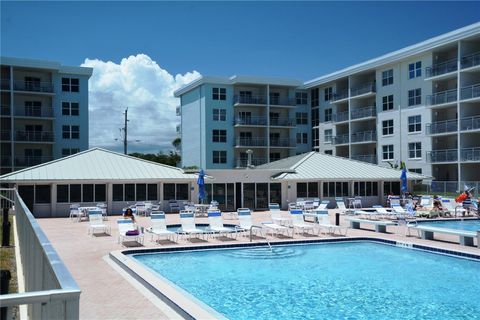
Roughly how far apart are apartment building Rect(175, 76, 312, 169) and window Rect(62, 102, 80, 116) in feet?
42.9

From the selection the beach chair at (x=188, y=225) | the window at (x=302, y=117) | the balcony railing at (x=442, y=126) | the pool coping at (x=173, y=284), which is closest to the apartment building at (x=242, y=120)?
the window at (x=302, y=117)

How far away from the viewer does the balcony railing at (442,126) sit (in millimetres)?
41219

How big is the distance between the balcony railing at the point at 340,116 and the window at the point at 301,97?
21.6ft

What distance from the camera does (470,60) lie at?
39750 mm

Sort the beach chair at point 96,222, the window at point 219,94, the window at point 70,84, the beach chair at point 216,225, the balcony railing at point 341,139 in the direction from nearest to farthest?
the beach chair at point 216,225 → the beach chair at point 96,222 → the window at point 70,84 → the balcony railing at point 341,139 → the window at point 219,94

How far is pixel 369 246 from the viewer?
1877cm

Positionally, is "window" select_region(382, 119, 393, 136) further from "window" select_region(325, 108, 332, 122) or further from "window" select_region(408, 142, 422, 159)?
"window" select_region(325, 108, 332, 122)

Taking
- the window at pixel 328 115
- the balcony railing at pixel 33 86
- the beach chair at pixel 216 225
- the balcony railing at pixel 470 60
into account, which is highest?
the balcony railing at pixel 470 60

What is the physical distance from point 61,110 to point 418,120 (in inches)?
1378

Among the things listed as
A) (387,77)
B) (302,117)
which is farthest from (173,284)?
(302,117)

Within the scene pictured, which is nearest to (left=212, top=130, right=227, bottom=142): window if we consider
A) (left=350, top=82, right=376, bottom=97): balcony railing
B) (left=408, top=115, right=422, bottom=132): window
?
(left=350, top=82, right=376, bottom=97): balcony railing

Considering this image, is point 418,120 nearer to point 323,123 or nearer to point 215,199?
point 323,123

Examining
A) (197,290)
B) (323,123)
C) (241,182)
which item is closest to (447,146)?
(323,123)

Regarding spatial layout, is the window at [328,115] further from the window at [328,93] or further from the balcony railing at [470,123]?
the balcony railing at [470,123]
